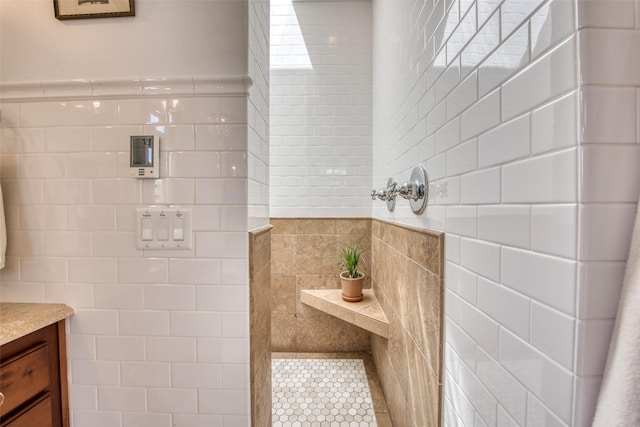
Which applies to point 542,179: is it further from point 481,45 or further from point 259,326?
point 259,326

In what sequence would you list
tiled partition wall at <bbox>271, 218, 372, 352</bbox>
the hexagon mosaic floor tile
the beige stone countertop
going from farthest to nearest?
tiled partition wall at <bbox>271, 218, 372, 352</bbox> < the hexagon mosaic floor tile < the beige stone countertop

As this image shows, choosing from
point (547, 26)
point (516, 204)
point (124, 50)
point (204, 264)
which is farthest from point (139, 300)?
point (547, 26)

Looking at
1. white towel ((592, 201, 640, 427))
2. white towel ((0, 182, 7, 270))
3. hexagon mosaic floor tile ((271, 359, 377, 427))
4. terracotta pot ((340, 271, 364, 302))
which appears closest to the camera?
white towel ((592, 201, 640, 427))

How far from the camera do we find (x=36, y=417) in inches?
31.1

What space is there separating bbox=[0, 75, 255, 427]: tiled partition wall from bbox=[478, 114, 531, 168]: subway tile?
26.4 inches

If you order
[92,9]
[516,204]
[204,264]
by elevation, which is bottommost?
[204,264]

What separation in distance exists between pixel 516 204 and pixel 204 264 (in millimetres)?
860

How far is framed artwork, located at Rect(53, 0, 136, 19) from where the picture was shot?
0.86 m

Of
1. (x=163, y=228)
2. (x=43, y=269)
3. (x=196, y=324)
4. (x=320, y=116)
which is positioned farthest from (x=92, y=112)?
(x=320, y=116)

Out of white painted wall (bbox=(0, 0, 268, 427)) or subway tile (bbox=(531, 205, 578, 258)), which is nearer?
subway tile (bbox=(531, 205, 578, 258))

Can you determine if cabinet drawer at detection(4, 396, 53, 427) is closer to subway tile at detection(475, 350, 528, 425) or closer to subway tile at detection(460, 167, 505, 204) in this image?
subway tile at detection(475, 350, 528, 425)

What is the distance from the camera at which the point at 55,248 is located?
0.89m

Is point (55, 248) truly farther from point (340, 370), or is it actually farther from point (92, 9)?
point (340, 370)

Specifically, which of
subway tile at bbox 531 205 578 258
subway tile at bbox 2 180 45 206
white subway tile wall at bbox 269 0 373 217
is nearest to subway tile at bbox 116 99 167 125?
subway tile at bbox 2 180 45 206
